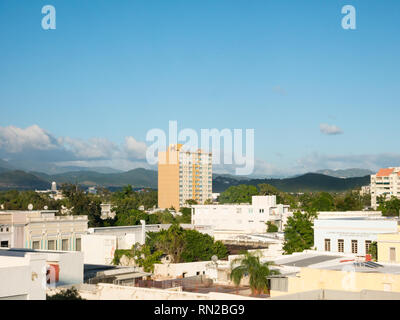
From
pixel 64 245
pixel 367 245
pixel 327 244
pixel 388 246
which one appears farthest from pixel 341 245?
pixel 64 245

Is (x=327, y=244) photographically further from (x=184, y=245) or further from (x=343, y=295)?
(x=343, y=295)

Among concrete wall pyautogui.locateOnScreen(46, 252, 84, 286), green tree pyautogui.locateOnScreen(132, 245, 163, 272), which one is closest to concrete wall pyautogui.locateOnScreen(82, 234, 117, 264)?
green tree pyautogui.locateOnScreen(132, 245, 163, 272)

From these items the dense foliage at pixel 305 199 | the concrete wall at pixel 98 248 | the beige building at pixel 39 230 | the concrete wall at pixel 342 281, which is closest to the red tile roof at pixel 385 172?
the dense foliage at pixel 305 199

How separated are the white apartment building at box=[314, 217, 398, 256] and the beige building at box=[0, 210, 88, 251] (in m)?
20.9

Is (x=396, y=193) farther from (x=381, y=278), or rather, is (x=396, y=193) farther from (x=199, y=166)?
(x=381, y=278)

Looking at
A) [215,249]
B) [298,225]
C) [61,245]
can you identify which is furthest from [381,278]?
[61,245]

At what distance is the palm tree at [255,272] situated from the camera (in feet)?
87.5

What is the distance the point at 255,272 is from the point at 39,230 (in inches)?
842

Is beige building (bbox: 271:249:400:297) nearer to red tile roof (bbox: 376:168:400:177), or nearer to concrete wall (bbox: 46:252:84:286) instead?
concrete wall (bbox: 46:252:84:286)

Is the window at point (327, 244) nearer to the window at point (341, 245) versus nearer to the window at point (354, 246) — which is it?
the window at point (341, 245)

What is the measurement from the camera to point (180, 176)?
536 feet

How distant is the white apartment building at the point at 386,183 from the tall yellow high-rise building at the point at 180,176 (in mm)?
53408

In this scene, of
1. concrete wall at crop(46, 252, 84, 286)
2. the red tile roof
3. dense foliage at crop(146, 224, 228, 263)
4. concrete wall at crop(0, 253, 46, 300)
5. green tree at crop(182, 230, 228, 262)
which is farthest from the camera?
the red tile roof

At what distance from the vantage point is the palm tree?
87.5 feet
